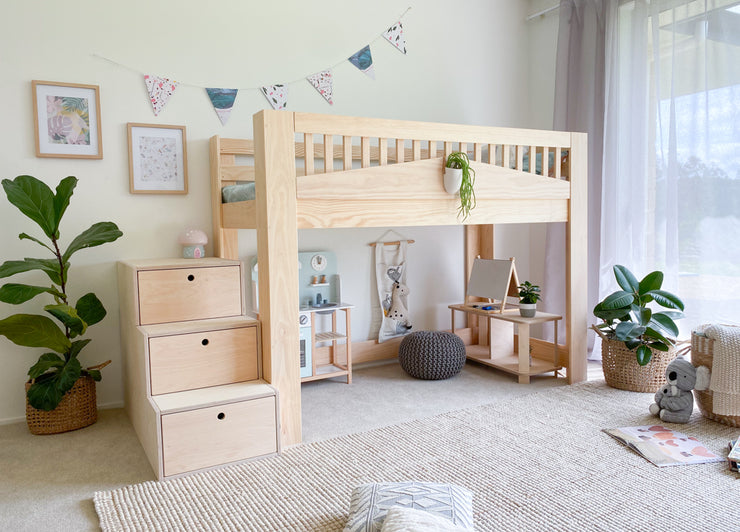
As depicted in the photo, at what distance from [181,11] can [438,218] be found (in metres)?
1.61

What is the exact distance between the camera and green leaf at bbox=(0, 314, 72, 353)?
87.4 inches

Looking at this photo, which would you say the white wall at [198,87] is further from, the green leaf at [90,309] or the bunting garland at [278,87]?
the green leaf at [90,309]

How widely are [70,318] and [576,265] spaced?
2353 millimetres

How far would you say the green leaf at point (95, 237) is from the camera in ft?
7.43

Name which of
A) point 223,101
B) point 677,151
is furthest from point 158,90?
point 677,151

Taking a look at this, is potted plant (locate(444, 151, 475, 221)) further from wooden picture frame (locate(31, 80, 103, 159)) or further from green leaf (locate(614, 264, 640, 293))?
wooden picture frame (locate(31, 80, 103, 159))

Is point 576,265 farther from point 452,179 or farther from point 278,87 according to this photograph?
point 278,87

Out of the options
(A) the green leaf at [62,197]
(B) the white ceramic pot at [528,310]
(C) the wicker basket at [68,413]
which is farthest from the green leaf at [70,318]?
(B) the white ceramic pot at [528,310]

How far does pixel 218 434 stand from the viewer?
1.97m

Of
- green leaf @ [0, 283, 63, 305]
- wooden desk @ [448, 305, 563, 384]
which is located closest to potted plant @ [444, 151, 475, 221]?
wooden desk @ [448, 305, 563, 384]

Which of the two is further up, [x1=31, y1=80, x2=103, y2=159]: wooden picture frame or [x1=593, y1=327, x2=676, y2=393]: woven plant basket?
[x1=31, y1=80, x2=103, y2=159]: wooden picture frame

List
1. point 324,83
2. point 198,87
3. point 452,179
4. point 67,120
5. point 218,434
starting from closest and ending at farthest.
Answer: point 218,434 < point 452,179 < point 67,120 < point 198,87 < point 324,83

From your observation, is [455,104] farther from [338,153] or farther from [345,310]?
[345,310]

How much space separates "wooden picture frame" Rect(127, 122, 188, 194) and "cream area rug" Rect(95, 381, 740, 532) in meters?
1.43
